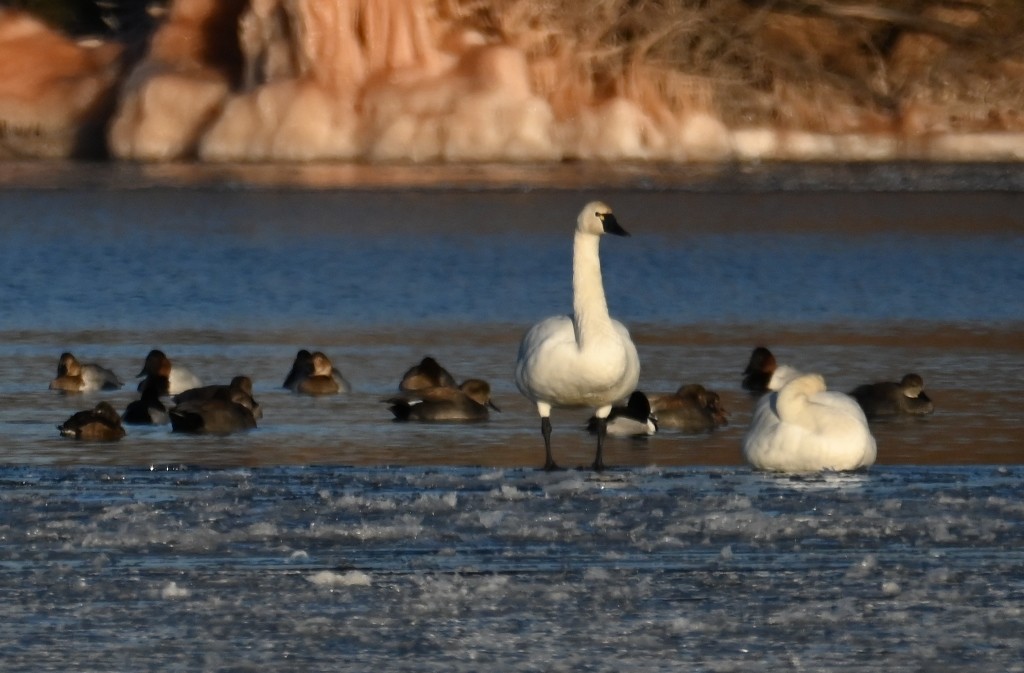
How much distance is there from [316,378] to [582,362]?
2.98m

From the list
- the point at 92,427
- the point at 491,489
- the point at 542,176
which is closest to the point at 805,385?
the point at 491,489

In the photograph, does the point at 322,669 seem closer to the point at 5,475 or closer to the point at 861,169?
the point at 5,475

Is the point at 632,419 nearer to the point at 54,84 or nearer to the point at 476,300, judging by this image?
the point at 476,300

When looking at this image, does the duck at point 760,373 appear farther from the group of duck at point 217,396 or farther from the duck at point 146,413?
the duck at point 146,413

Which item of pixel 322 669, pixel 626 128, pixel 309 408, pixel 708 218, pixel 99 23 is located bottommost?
pixel 322 669

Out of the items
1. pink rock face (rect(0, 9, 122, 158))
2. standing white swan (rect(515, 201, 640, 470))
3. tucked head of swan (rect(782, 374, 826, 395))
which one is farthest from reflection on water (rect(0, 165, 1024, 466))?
pink rock face (rect(0, 9, 122, 158))

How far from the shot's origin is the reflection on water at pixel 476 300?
10338 millimetres

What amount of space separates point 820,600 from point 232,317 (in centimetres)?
997

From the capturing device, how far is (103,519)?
777 centimetres

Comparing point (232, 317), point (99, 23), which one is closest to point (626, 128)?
point (99, 23)

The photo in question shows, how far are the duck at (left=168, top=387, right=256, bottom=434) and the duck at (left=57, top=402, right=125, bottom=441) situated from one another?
34 cm

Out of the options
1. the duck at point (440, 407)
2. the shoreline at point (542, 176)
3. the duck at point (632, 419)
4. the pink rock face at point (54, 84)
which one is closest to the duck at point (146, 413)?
the duck at point (440, 407)

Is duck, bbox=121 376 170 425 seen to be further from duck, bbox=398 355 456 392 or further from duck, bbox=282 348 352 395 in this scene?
→ duck, bbox=398 355 456 392

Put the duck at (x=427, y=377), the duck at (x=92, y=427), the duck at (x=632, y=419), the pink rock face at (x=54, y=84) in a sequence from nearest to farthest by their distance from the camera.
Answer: the duck at (x=92, y=427) → the duck at (x=632, y=419) → the duck at (x=427, y=377) → the pink rock face at (x=54, y=84)
